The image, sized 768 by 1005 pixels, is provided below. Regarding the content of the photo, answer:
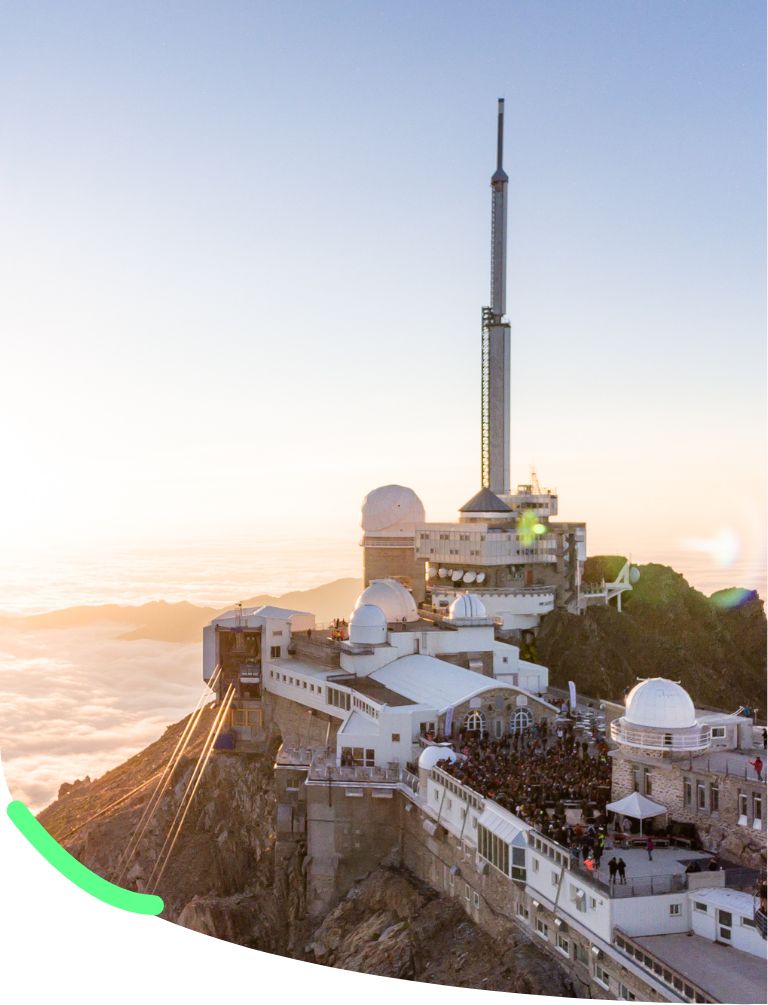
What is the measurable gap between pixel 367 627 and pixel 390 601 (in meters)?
4.05

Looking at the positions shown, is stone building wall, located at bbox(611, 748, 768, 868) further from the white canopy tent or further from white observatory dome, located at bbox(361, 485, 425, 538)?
white observatory dome, located at bbox(361, 485, 425, 538)

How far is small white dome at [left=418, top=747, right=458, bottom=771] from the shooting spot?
22.3 metres

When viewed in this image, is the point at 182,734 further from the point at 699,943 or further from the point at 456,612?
the point at 699,943

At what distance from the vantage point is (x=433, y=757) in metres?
22.4

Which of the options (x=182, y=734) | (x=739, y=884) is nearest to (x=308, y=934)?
(x=739, y=884)

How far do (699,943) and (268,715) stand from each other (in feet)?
67.9

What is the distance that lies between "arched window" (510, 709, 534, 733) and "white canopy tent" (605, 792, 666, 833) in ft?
27.6

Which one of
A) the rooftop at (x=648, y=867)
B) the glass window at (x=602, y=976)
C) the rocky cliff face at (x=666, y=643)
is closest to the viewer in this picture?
the glass window at (x=602, y=976)

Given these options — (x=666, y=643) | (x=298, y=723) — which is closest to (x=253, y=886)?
(x=298, y=723)

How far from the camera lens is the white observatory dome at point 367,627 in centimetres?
3162

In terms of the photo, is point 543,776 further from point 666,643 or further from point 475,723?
point 666,643

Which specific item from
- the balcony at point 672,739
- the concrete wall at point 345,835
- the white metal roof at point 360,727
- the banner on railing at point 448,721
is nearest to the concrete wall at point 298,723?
the white metal roof at point 360,727

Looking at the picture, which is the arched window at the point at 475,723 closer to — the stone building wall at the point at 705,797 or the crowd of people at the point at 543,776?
the crowd of people at the point at 543,776

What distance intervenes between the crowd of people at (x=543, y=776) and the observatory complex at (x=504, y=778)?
59 mm
